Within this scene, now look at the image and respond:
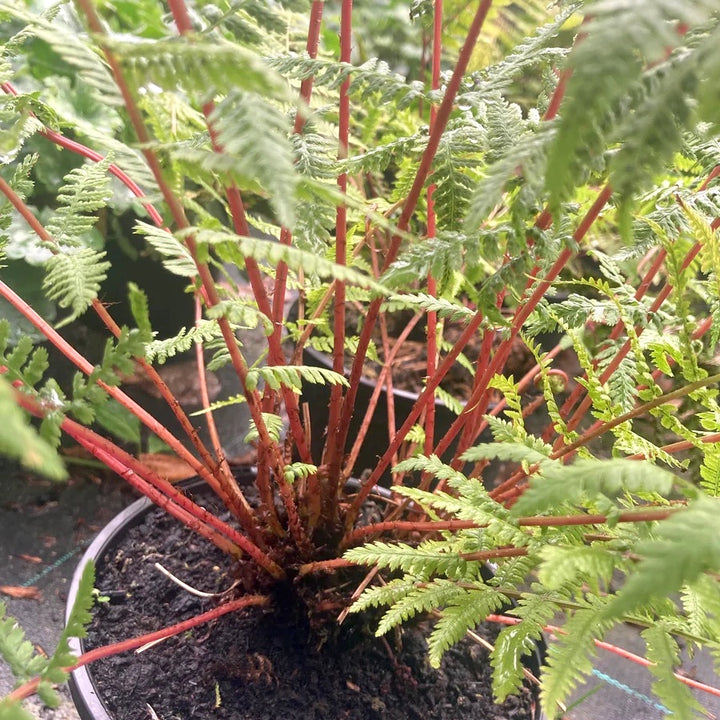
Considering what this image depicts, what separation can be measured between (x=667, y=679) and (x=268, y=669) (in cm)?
45

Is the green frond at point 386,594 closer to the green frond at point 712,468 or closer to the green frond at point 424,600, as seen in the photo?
the green frond at point 424,600

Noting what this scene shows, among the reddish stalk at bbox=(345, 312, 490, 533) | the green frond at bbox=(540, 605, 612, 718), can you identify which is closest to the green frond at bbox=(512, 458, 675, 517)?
the green frond at bbox=(540, 605, 612, 718)

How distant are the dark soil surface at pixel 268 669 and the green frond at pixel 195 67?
0.59m

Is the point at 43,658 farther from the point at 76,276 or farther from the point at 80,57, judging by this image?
the point at 80,57

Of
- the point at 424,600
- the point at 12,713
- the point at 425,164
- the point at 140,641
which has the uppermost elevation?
the point at 425,164

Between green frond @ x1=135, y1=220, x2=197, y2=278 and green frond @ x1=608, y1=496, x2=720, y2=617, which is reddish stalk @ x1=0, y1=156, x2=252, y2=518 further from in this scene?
green frond @ x1=608, y1=496, x2=720, y2=617

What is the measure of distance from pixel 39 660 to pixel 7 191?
1.13ft

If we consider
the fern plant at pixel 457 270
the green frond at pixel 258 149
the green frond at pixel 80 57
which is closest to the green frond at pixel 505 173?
the fern plant at pixel 457 270

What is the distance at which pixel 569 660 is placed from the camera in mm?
401

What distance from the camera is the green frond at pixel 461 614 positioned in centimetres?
48

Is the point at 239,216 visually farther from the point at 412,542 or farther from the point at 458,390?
the point at 458,390

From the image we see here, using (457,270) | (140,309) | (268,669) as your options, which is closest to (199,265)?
(140,309)

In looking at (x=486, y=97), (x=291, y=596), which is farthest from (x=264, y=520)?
(x=486, y=97)

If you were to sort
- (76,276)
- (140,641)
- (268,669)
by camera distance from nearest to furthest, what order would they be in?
(76,276), (140,641), (268,669)
